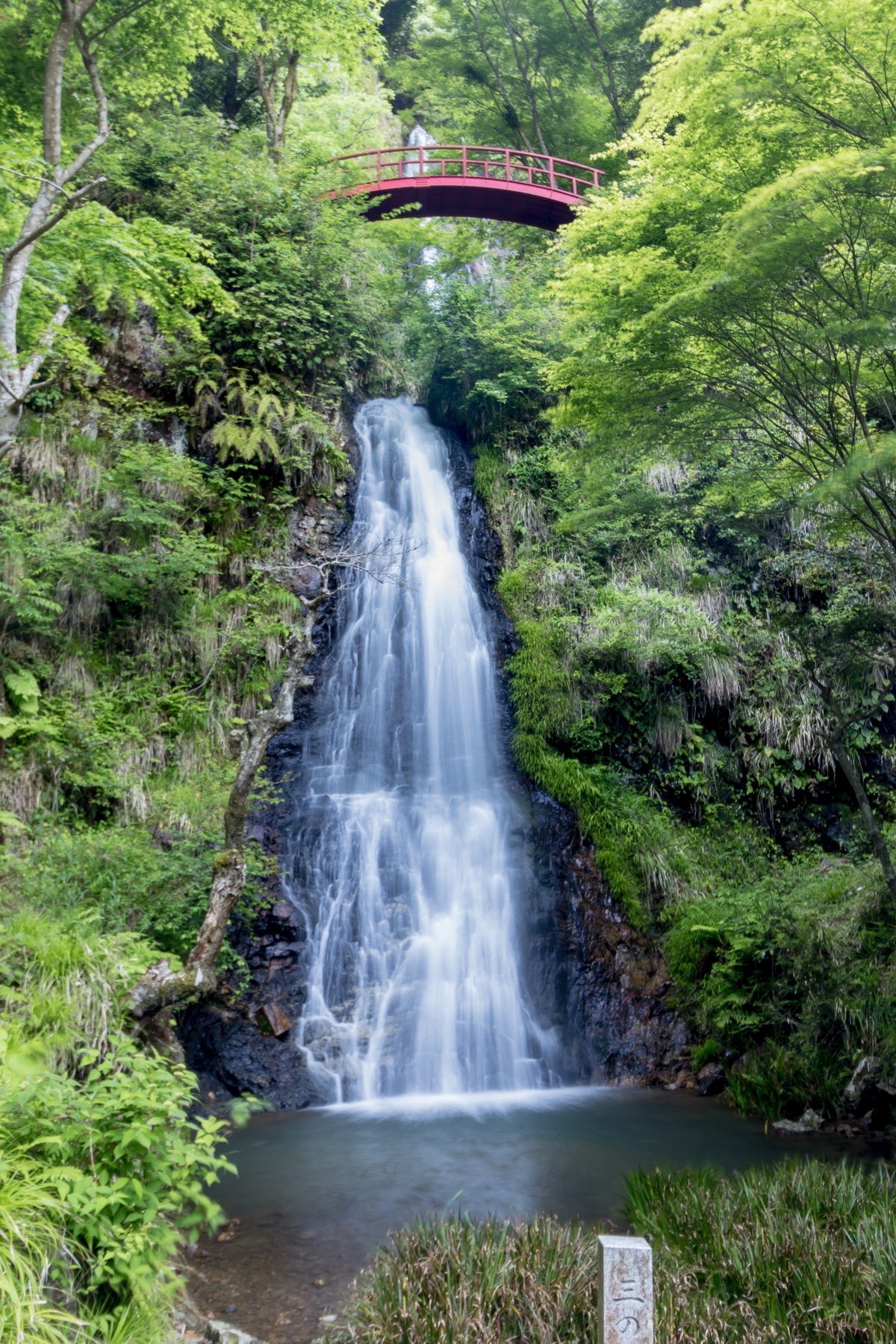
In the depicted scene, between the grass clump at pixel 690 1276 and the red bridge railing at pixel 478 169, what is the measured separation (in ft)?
55.1

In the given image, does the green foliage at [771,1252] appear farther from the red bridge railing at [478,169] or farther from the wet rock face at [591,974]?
the red bridge railing at [478,169]

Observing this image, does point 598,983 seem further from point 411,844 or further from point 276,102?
point 276,102

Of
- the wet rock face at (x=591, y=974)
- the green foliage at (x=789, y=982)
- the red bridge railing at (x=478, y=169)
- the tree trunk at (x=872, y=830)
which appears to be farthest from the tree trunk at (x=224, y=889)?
the red bridge railing at (x=478, y=169)

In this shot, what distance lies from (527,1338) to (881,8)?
26.4 feet

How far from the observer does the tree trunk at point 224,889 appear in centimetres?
540

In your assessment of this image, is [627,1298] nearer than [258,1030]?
Yes

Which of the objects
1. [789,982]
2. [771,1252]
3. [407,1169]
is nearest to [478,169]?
[789,982]

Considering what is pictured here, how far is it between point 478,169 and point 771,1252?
26.4 metres

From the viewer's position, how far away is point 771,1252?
154 inches

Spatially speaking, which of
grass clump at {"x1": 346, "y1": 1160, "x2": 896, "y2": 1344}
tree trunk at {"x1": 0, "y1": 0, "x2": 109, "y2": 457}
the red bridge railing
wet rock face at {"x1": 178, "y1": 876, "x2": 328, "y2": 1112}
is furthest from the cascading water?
the red bridge railing

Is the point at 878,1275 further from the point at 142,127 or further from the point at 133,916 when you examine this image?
the point at 142,127

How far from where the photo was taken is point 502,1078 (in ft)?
27.6

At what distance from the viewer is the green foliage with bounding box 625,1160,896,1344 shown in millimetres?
3441

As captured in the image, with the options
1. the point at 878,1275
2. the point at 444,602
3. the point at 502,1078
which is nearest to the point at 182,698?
the point at 444,602
